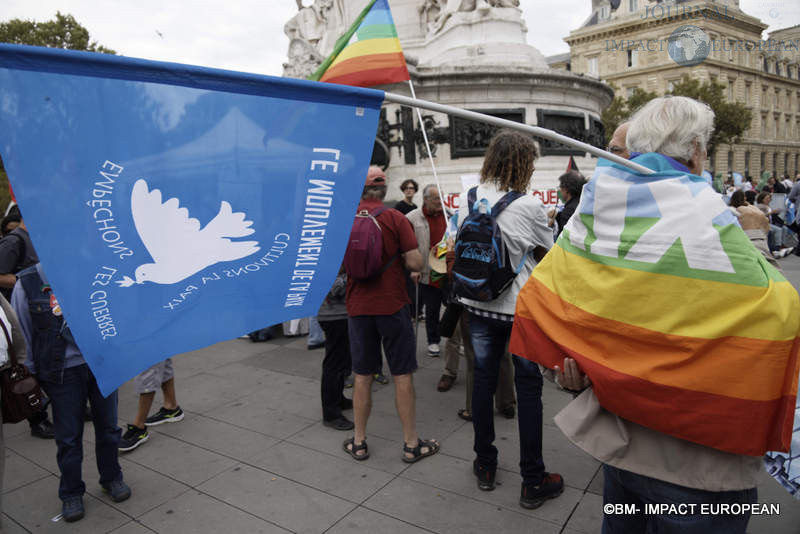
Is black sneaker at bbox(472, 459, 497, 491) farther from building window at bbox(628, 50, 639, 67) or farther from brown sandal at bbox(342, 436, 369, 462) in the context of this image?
building window at bbox(628, 50, 639, 67)

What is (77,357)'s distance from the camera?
10.8ft

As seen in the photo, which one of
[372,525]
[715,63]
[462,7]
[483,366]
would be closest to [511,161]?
[483,366]

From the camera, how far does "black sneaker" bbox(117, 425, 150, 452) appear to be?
4.14 m

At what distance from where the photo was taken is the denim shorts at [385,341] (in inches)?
146

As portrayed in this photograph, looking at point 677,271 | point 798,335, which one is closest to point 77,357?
point 677,271

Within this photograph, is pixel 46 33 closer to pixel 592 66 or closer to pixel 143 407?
pixel 143 407

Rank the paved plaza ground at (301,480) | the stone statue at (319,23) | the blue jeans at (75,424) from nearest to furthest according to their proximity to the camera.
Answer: the paved plaza ground at (301,480) < the blue jeans at (75,424) < the stone statue at (319,23)

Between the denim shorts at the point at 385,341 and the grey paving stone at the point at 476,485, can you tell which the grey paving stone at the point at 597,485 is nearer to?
the grey paving stone at the point at 476,485

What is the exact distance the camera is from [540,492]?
3.12 metres

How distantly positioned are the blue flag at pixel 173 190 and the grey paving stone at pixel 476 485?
194 centimetres

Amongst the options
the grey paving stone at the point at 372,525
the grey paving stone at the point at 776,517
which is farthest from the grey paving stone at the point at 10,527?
the grey paving stone at the point at 776,517

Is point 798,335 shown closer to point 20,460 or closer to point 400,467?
point 400,467

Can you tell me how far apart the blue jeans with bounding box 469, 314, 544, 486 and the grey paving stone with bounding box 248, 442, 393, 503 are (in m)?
0.74

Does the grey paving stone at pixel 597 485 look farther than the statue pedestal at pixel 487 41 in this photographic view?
No
